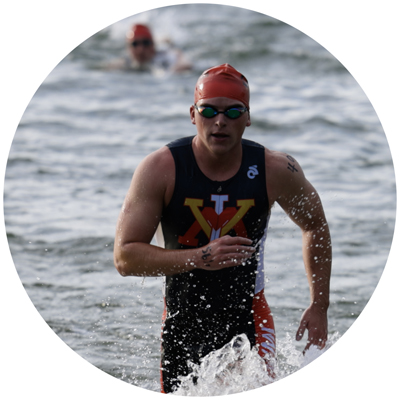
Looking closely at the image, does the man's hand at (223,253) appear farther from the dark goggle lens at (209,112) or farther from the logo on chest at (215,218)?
the dark goggle lens at (209,112)

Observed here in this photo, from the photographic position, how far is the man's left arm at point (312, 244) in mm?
4305

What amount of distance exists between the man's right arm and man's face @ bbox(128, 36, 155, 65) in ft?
35.7

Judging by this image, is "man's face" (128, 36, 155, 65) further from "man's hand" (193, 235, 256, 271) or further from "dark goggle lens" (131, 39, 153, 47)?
"man's hand" (193, 235, 256, 271)

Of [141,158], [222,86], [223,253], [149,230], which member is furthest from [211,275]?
[141,158]

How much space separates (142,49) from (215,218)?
1113 cm

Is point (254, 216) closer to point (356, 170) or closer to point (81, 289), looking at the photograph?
point (81, 289)

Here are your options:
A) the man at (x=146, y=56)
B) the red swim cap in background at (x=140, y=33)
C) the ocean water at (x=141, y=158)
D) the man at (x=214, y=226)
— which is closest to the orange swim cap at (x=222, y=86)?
the man at (x=214, y=226)

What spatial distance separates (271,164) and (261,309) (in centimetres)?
103

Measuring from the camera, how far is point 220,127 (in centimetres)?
398

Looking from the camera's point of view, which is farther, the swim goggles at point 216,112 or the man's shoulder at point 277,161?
the man's shoulder at point 277,161

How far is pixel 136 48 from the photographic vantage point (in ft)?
47.7

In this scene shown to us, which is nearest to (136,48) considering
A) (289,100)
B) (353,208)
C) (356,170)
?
(289,100)

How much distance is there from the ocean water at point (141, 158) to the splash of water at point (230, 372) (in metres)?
0.02

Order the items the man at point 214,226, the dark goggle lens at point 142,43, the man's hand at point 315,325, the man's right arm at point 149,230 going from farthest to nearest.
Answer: the dark goggle lens at point 142,43, the man's hand at point 315,325, the man at point 214,226, the man's right arm at point 149,230
